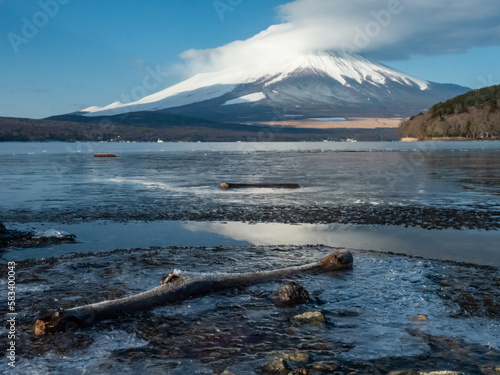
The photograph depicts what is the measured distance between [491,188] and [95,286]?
21.8 meters

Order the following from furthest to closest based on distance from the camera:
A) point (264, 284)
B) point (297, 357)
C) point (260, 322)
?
1. point (264, 284)
2. point (260, 322)
3. point (297, 357)

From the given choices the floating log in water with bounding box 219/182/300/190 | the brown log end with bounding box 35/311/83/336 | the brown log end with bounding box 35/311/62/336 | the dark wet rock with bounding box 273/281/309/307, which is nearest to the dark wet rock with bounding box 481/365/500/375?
the dark wet rock with bounding box 273/281/309/307

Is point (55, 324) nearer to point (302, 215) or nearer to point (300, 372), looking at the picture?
point (300, 372)

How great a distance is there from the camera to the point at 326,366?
18.8ft

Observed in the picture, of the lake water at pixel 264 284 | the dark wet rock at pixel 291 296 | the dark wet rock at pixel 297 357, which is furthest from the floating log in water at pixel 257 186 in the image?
the dark wet rock at pixel 297 357

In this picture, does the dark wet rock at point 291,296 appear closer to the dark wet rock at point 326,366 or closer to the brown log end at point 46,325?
the dark wet rock at point 326,366

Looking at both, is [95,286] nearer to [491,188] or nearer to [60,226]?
[60,226]

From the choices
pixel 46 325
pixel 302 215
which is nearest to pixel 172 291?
pixel 46 325

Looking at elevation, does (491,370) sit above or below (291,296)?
below

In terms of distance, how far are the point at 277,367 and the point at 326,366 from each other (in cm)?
58

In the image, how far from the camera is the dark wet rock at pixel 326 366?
568 centimetres

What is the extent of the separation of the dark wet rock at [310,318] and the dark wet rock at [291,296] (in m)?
0.60

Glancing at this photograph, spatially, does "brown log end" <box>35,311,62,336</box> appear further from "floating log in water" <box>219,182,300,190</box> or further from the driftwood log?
"floating log in water" <box>219,182,300,190</box>

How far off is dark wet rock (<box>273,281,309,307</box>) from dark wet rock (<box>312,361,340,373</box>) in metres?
1.99
